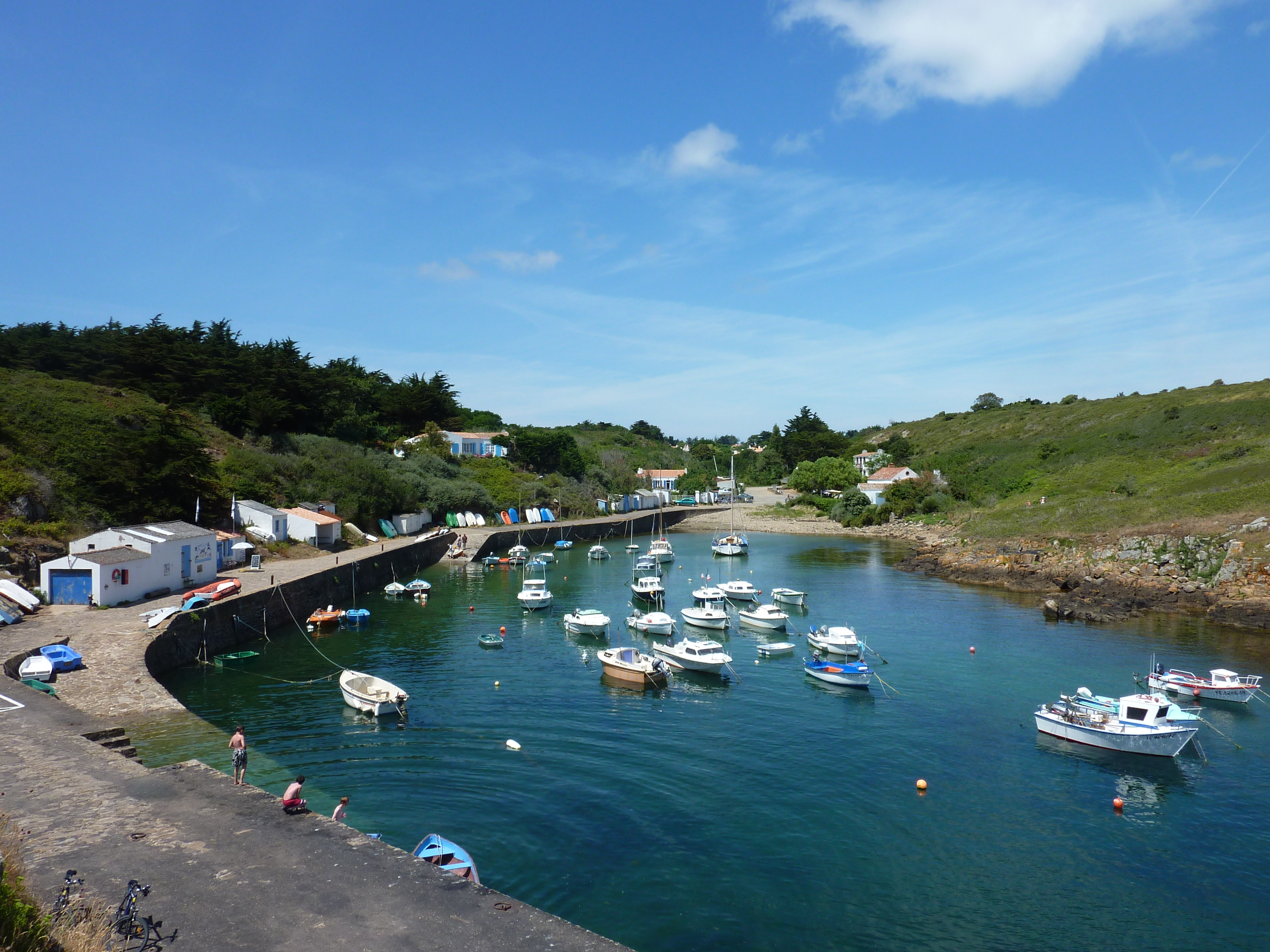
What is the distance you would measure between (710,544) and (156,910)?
8198 centimetres

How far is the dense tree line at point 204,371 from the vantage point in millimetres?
70125

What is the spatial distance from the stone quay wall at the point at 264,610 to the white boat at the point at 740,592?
25.3 meters

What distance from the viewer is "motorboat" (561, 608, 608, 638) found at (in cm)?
4203

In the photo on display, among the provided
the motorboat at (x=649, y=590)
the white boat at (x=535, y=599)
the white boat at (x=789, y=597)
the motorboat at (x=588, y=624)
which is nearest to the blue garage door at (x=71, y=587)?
the white boat at (x=535, y=599)

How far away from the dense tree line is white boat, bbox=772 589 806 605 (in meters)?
47.9

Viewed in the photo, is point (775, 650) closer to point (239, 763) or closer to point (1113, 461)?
point (239, 763)

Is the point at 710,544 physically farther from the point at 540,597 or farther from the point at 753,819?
Answer: the point at 753,819

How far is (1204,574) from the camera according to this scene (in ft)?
162

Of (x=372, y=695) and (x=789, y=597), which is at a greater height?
(x=372, y=695)

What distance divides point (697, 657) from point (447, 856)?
20.2 m

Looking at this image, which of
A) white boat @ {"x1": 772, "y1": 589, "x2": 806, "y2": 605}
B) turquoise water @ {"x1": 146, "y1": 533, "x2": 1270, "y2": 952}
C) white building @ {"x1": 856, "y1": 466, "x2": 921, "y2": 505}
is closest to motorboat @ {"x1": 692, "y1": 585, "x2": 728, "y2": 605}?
white boat @ {"x1": 772, "y1": 589, "x2": 806, "y2": 605}

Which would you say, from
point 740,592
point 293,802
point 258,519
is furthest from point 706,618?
point 258,519

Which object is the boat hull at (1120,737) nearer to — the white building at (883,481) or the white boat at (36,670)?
the white boat at (36,670)

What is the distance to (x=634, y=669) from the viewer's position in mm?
32406
